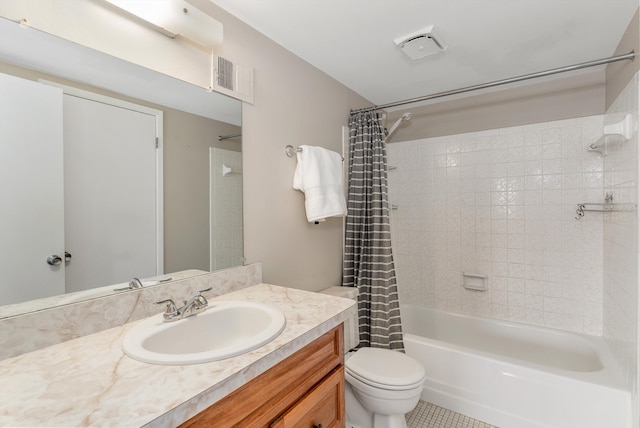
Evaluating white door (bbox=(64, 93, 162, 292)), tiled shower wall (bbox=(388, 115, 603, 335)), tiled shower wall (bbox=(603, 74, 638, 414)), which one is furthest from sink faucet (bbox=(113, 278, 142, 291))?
tiled shower wall (bbox=(388, 115, 603, 335))

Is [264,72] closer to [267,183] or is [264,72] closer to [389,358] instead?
[267,183]

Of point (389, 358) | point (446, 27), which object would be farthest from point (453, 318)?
point (446, 27)

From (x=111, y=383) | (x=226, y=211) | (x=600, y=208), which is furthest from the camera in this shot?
(x=600, y=208)

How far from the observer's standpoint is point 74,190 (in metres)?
1.02

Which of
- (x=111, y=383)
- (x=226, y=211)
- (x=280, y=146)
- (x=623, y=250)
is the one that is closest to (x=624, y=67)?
(x=623, y=250)

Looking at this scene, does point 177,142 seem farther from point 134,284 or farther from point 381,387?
point 381,387

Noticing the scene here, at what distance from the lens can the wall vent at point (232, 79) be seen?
4.70 feet

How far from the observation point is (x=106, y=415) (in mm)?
582

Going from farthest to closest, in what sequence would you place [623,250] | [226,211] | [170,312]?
[623,250] < [226,211] < [170,312]

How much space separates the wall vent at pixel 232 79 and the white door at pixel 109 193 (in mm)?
380

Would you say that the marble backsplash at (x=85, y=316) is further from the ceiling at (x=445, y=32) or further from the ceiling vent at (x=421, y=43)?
the ceiling vent at (x=421, y=43)

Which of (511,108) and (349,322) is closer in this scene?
(349,322)

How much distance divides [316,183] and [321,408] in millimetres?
1161

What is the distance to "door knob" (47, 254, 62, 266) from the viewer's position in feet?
3.18
